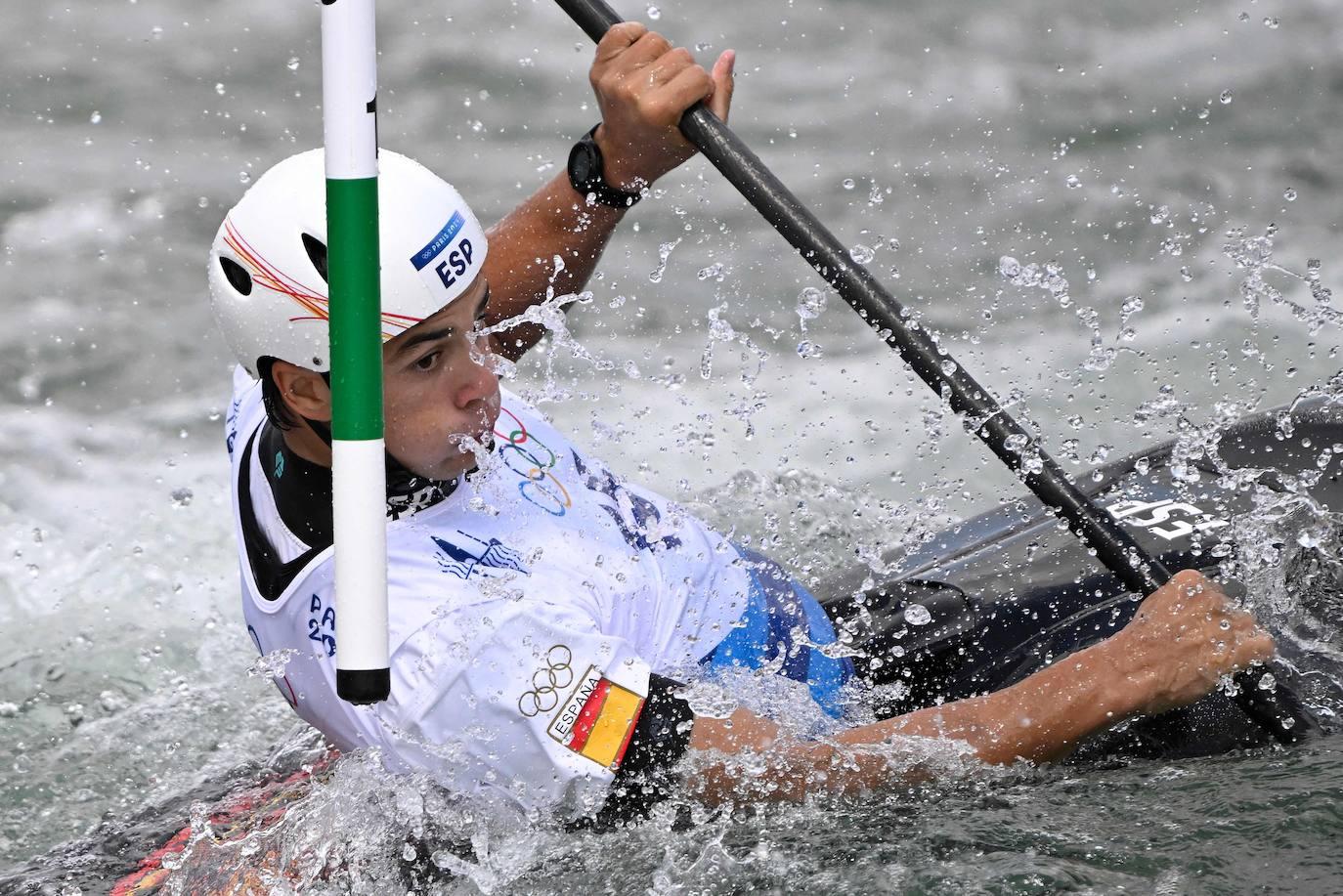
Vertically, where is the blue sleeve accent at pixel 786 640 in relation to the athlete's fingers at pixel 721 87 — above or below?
below

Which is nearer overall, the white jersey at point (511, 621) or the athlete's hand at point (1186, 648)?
the white jersey at point (511, 621)

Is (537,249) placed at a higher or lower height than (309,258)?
lower

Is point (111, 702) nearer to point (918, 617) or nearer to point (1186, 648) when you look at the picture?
point (918, 617)

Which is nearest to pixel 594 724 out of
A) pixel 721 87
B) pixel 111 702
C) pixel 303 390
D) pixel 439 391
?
pixel 439 391

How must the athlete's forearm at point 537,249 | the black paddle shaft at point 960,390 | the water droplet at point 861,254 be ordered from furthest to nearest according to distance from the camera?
the water droplet at point 861,254, the athlete's forearm at point 537,249, the black paddle shaft at point 960,390

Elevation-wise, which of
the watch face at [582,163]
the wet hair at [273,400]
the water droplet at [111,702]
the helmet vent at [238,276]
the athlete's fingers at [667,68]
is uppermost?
the athlete's fingers at [667,68]

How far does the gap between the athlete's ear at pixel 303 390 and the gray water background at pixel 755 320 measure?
0.59m

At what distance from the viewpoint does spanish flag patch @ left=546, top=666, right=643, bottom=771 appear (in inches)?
95.5

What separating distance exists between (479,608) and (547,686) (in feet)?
0.55

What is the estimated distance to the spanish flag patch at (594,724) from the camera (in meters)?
2.43

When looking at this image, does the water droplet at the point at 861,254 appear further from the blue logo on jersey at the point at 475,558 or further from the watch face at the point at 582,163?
the blue logo on jersey at the point at 475,558

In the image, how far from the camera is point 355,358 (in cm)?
193

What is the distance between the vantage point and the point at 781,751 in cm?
250

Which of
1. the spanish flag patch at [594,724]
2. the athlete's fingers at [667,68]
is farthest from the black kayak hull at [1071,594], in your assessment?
the athlete's fingers at [667,68]
